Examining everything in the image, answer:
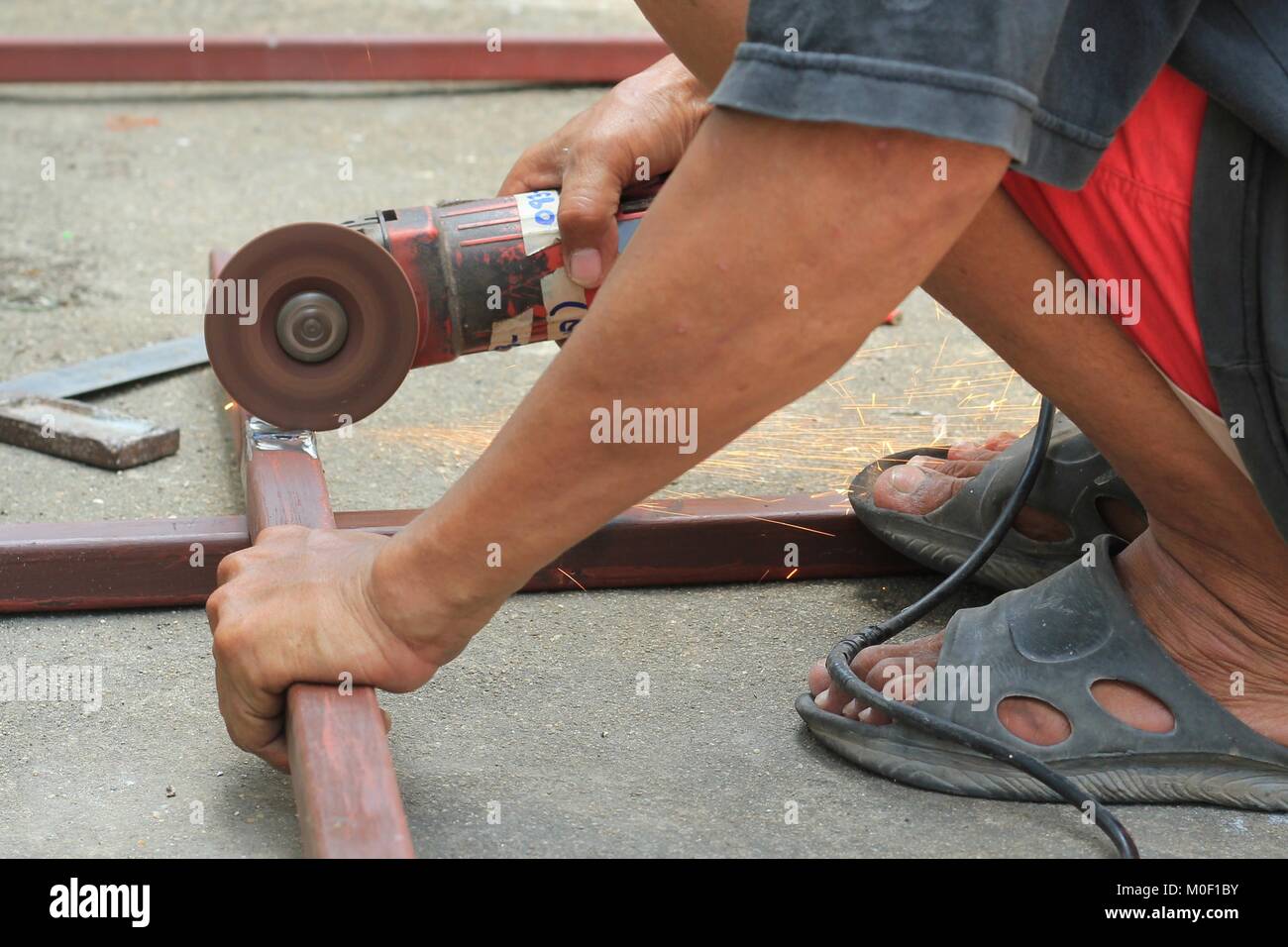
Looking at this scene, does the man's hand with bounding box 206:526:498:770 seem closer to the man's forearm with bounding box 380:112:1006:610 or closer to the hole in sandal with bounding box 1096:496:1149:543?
the man's forearm with bounding box 380:112:1006:610

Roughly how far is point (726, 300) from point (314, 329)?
0.72 metres

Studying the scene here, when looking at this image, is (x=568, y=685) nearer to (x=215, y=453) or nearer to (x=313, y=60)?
(x=215, y=453)

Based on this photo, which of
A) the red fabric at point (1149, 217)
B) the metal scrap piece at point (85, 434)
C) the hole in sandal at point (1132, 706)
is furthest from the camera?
the metal scrap piece at point (85, 434)

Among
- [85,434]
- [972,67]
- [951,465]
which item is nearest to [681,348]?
[972,67]

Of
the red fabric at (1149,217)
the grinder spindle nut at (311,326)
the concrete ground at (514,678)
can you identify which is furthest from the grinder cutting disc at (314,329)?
the red fabric at (1149,217)

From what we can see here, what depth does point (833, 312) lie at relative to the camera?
3.14ft

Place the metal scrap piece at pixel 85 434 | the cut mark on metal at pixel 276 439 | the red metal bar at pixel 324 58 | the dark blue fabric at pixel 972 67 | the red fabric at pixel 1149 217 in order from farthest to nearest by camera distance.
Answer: the red metal bar at pixel 324 58 < the metal scrap piece at pixel 85 434 < the cut mark on metal at pixel 276 439 < the red fabric at pixel 1149 217 < the dark blue fabric at pixel 972 67

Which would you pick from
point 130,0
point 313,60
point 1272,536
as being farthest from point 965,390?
point 130,0

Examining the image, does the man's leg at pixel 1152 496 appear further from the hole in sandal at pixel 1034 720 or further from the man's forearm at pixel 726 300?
the man's forearm at pixel 726 300

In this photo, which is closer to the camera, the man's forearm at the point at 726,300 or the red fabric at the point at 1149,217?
the man's forearm at the point at 726,300

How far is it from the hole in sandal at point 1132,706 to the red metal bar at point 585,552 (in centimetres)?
44

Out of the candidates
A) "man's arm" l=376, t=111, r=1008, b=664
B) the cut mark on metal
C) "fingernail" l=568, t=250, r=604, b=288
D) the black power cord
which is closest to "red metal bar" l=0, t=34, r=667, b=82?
the cut mark on metal

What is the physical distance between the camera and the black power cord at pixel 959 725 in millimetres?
1212

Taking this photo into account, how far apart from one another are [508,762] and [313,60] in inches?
117
